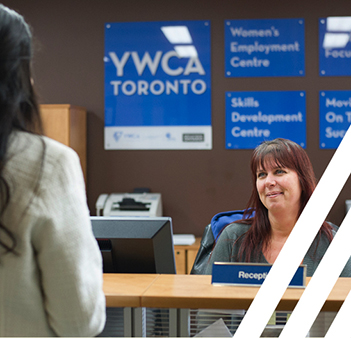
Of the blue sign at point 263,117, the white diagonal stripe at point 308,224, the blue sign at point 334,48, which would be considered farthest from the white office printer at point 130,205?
the white diagonal stripe at point 308,224

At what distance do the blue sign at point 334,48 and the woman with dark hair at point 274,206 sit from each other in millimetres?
2199

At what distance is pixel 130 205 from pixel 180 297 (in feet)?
8.39

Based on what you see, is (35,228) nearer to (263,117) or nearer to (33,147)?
(33,147)

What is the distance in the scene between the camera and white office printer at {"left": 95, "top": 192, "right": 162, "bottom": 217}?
3.78 metres

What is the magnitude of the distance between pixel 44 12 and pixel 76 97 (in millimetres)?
840

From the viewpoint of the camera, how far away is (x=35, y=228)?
87 centimetres

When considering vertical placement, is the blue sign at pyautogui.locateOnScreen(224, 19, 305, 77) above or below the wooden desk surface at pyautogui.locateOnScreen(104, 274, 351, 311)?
above

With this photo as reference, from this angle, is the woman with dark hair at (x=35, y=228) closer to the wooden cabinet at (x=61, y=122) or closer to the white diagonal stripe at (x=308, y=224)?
the white diagonal stripe at (x=308, y=224)

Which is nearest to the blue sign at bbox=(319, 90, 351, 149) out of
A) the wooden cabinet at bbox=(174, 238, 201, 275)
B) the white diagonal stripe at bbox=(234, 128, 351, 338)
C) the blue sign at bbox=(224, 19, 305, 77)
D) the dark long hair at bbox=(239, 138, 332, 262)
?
the blue sign at bbox=(224, 19, 305, 77)

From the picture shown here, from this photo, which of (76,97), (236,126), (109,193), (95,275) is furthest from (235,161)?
(95,275)

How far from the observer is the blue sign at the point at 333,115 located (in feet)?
13.0

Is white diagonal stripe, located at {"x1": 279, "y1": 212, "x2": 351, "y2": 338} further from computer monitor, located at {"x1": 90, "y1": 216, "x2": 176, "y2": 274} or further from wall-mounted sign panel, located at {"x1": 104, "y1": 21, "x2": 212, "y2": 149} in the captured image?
wall-mounted sign panel, located at {"x1": 104, "y1": 21, "x2": 212, "y2": 149}

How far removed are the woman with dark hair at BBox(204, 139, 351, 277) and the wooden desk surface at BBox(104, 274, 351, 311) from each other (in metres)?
0.58

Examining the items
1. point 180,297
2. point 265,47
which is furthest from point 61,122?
point 180,297
